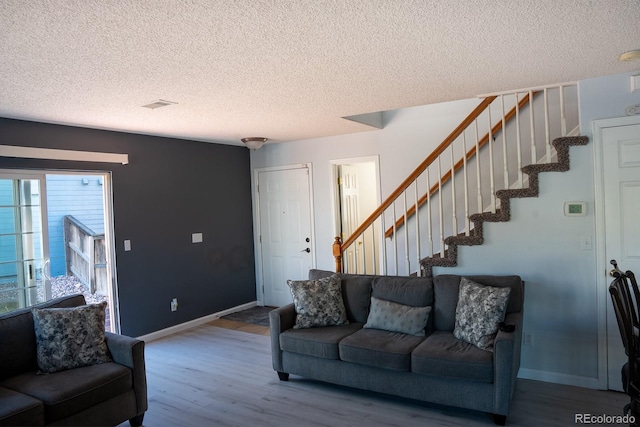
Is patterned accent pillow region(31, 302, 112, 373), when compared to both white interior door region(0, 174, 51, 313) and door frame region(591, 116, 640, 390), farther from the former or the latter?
door frame region(591, 116, 640, 390)

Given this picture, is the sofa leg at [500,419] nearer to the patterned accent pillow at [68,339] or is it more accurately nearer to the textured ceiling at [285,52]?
the textured ceiling at [285,52]

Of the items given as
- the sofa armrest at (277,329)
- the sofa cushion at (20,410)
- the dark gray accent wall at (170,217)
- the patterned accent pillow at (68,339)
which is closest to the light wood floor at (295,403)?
the sofa armrest at (277,329)

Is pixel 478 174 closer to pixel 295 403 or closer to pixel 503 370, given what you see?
pixel 503 370

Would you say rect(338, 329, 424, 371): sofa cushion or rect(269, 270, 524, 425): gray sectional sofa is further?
rect(338, 329, 424, 371): sofa cushion

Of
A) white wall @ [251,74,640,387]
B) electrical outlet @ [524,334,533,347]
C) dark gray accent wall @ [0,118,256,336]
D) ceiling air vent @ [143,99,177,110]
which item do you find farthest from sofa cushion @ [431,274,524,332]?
dark gray accent wall @ [0,118,256,336]

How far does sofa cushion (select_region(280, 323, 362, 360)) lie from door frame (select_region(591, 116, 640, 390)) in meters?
1.85

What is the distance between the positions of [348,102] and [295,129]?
4.32ft

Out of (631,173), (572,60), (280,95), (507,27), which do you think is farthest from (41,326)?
(631,173)

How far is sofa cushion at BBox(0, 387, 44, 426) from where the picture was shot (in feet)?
7.78

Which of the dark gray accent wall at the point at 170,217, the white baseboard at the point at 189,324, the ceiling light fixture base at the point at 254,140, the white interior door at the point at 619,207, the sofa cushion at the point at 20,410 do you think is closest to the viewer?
the sofa cushion at the point at 20,410

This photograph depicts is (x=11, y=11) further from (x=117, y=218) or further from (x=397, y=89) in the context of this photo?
(x=117, y=218)

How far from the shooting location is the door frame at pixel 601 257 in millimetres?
3270

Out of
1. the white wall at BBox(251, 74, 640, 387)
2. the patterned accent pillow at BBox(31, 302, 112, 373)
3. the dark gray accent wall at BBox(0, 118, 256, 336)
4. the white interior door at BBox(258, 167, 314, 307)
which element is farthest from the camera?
the white interior door at BBox(258, 167, 314, 307)

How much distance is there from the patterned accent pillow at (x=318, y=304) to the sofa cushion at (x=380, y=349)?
0.34 metres
